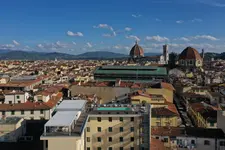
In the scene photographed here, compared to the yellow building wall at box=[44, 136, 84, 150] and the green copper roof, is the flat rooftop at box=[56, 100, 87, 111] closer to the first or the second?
the yellow building wall at box=[44, 136, 84, 150]

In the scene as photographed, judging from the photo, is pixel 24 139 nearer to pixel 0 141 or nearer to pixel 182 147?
pixel 0 141

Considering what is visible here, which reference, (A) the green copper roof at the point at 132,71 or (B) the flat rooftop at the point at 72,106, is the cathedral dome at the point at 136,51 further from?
(B) the flat rooftop at the point at 72,106

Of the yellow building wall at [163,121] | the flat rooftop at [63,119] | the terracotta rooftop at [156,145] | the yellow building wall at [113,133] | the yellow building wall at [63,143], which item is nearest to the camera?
the yellow building wall at [63,143]

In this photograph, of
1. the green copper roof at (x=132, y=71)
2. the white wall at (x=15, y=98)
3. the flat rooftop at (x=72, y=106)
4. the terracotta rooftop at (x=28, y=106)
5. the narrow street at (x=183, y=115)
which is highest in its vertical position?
the green copper roof at (x=132, y=71)

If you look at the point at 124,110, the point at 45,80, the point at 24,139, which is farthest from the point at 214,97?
the point at 45,80

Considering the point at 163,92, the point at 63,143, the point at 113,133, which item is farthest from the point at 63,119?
the point at 163,92

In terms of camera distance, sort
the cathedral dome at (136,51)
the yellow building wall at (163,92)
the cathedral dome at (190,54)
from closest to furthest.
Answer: the yellow building wall at (163,92), the cathedral dome at (190,54), the cathedral dome at (136,51)

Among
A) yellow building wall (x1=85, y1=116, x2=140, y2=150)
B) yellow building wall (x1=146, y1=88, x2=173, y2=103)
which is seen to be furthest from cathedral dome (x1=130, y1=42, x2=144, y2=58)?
yellow building wall (x1=85, y1=116, x2=140, y2=150)

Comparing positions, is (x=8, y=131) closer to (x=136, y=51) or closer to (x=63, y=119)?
(x=63, y=119)

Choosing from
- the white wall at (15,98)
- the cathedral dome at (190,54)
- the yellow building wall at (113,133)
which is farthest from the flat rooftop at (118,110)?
the cathedral dome at (190,54)
